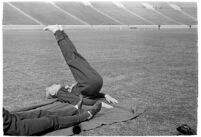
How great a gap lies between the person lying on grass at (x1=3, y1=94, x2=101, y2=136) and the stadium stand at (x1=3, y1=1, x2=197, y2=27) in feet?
79.4

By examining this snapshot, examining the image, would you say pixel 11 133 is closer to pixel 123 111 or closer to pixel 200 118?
pixel 123 111

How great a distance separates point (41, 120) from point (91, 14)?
3058 centimetres

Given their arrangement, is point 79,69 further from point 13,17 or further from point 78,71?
point 13,17

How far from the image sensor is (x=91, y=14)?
109ft

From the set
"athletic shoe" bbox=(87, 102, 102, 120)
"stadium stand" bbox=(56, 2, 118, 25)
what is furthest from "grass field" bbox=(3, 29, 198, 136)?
"stadium stand" bbox=(56, 2, 118, 25)

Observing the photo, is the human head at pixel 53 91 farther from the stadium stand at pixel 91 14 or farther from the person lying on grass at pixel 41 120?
the stadium stand at pixel 91 14

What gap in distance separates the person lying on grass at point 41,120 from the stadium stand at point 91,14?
24.2 m

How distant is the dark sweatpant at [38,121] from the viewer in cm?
326

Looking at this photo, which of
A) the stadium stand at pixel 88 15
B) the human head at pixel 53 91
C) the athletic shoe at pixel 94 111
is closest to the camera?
the athletic shoe at pixel 94 111

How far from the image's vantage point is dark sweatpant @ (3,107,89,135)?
10.7 ft

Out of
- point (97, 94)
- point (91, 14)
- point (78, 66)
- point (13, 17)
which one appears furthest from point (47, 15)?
point (78, 66)

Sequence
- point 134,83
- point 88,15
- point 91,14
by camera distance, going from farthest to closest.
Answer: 1. point 91,14
2. point 88,15
3. point 134,83

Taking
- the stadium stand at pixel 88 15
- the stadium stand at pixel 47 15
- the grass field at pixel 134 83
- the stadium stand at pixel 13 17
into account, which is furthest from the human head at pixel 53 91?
the stadium stand at pixel 88 15

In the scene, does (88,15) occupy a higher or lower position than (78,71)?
higher
